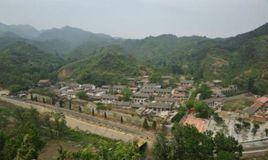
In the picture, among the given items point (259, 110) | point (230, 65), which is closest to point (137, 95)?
point (259, 110)

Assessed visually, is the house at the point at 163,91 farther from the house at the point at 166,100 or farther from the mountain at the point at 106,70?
the mountain at the point at 106,70

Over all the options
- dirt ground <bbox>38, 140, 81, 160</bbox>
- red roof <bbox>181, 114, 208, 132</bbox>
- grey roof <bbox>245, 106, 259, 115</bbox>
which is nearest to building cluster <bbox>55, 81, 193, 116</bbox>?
red roof <bbox>181, 114, 208, 132</bbox>

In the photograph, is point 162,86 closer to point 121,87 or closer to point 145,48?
point 121,87

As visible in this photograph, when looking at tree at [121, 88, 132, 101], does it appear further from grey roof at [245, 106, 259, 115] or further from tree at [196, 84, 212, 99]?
grey roof at [245, 106, 259, 115]

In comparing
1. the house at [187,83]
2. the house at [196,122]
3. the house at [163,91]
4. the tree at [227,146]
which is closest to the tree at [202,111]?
the house at [196,122]

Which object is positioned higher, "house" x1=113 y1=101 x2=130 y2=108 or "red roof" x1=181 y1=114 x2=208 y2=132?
"red roof" x1=181 y1=114 x2=208 y2=132

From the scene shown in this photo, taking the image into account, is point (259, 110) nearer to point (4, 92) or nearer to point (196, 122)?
point (196, 122)
